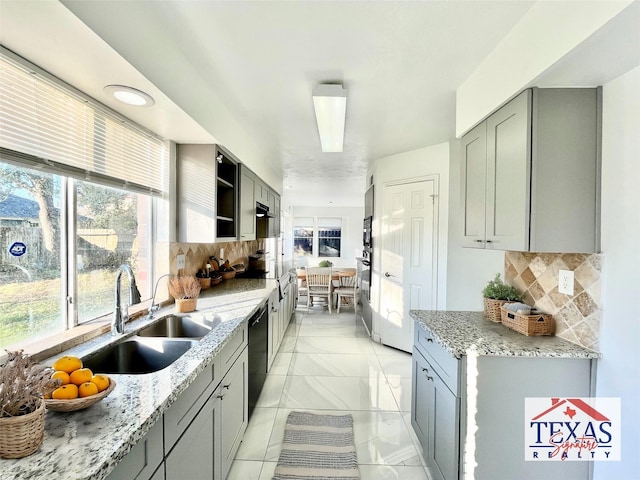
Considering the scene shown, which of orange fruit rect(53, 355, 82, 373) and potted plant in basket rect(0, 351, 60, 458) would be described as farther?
orange fruit rect(53, 355, 82, 373)

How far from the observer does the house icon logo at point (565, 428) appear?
4.43ft

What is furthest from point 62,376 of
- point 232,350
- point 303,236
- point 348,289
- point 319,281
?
point 303,236

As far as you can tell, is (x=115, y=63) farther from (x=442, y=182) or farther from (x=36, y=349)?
(x=442, y=182)

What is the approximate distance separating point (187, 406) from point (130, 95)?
4.93 ft

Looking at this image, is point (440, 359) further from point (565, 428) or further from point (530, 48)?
point (530, 48)

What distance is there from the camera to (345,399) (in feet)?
8.70

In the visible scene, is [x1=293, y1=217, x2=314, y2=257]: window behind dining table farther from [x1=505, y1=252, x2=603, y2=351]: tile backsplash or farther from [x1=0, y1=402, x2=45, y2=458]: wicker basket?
[x1=0, y1=402, x2=45, y2=458]: wicker basket

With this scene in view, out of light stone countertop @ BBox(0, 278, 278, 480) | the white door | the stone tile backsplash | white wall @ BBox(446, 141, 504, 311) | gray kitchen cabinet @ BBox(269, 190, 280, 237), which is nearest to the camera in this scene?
light stone countertop @ BBox(0, 278, 278, 480)

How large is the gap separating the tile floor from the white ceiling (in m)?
2.23

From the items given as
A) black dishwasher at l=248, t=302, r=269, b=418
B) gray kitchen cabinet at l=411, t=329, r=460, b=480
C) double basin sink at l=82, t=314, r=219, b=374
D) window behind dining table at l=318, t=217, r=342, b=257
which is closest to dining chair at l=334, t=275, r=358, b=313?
black dishwasher at l=248, t=302, r=269, b=418

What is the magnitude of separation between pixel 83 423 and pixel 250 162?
9.13 feet

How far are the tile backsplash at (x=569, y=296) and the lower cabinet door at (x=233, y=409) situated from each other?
186 centimetres

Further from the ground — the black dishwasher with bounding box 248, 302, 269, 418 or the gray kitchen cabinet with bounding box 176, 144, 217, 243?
the gray kitchen cabinet with bounding box 176, 144, 217, 243

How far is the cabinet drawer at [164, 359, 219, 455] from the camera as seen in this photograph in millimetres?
1064
